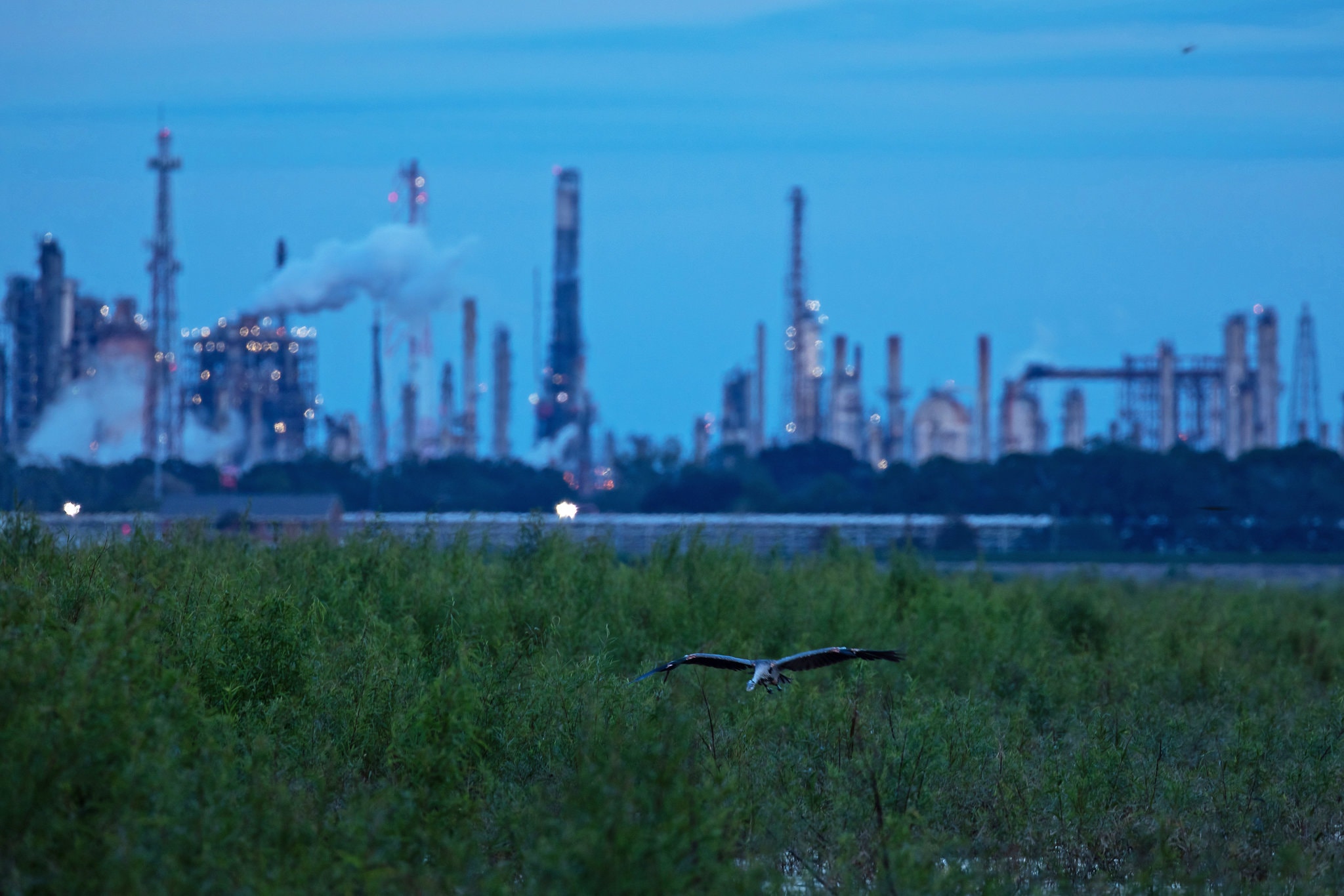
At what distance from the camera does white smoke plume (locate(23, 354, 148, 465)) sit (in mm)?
71188

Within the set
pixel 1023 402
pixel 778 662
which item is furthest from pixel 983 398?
pixel 778 662

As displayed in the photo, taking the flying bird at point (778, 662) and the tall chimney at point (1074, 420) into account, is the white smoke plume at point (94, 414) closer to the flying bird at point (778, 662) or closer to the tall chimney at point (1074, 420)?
the tall chimney at point (1074, 420)

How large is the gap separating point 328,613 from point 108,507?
53412 millimetres

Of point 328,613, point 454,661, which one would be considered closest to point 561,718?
point 454,661

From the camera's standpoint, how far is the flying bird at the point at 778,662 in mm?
8680

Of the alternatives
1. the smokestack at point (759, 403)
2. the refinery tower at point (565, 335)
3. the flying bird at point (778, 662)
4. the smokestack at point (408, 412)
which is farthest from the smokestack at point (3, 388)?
the flying bird at point (778, 662)

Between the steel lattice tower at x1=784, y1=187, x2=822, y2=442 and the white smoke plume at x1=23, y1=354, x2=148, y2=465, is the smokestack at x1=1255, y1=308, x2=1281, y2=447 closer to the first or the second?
the steel lattice tower at x1=784, y1=187, x2=822, y2=442

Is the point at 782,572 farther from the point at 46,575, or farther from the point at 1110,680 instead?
the point at 46,575

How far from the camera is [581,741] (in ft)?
30.7

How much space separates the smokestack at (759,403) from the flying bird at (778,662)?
84030mm

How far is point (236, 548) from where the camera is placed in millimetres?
15336

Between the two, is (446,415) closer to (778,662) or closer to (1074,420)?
(1074,420)

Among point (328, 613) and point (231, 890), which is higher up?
point (328, 613)

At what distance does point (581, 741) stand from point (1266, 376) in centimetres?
7656
